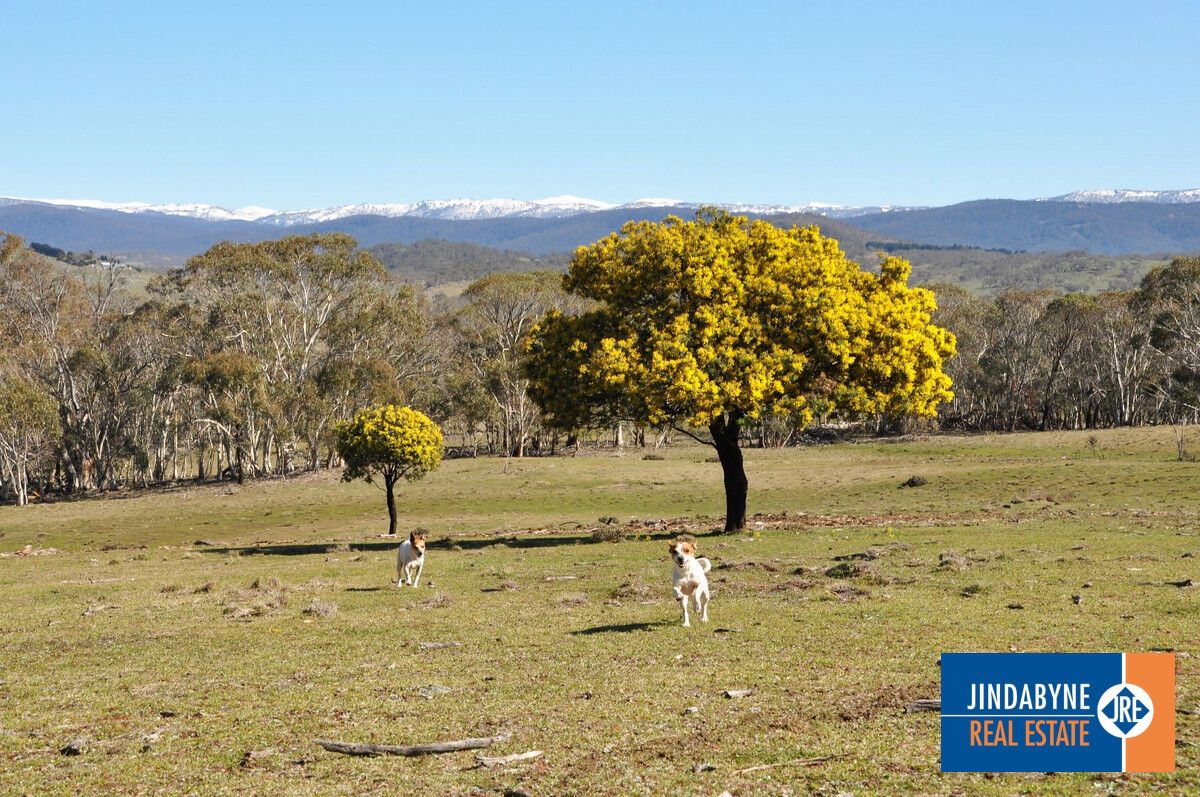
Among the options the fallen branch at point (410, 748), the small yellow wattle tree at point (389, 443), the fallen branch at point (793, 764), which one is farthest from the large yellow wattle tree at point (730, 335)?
the fallen branch at point (793, 764)

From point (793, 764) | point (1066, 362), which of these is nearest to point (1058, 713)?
point (793, 764)

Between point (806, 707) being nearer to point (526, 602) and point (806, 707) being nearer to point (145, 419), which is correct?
point (526, 602)

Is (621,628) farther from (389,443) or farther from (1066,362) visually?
(1066,362)

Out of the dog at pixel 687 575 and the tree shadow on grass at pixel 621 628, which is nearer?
the dog at pixel 687 575

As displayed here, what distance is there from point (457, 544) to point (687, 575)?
23897 millimetres

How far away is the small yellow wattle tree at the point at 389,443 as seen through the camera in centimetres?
4828

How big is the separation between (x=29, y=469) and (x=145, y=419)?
12.5 meters

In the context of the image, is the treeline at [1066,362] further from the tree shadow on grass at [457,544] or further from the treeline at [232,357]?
the tree shadow on grass at [457,544]

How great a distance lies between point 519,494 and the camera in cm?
6788

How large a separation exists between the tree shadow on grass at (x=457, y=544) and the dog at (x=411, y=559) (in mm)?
11370

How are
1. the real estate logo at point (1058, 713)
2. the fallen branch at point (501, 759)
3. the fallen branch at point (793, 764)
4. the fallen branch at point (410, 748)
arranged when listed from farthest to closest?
the fallen branch at point (410, 748)
the fallen branch at point (501, 759)
the fallen branch at point (793, 764)
the real estate logo at point (1058, 713)

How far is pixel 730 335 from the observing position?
3769 centimetres

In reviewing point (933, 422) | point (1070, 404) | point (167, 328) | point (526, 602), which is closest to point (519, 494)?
point (526, 602)

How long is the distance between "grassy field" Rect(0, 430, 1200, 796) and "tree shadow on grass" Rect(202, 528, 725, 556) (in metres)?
0.31
